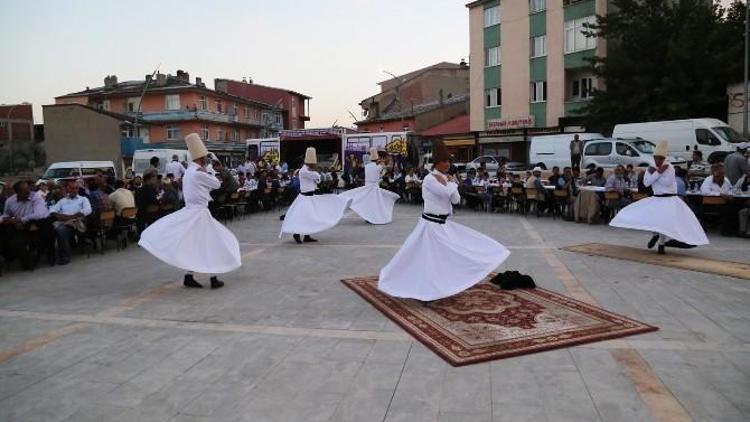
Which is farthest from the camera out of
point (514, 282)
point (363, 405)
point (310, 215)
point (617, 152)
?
point (617, 152)

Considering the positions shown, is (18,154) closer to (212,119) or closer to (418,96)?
(212,119)

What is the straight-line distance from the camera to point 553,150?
2750 cm

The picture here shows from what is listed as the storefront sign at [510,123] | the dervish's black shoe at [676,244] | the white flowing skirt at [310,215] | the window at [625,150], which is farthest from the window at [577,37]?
the dervish's black shoe at [676,244]

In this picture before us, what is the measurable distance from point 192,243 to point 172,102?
54.3 metres

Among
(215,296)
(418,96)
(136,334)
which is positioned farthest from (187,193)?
(418,96)

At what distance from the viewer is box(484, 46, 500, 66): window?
128ft

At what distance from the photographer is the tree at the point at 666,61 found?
25.5 m

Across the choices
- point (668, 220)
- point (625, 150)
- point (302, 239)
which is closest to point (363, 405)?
point (668, 220)

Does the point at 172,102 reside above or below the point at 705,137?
above

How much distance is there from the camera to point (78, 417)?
3.98 metres

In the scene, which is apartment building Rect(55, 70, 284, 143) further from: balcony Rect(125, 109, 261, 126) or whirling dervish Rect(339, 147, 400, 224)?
whirling dervish Rect(339, 147, 400, 224)

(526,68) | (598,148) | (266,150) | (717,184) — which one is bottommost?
(717,184)

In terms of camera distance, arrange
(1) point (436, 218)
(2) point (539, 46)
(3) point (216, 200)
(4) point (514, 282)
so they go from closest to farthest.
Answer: (1) point (436, 218), (4) point (514, 282), (3) point (216, 200), (2) point (539, 46)

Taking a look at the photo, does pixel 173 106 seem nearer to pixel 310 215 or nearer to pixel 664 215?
pixel 310 215
